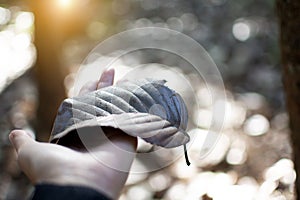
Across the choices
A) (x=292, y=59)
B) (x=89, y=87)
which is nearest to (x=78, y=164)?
(x=89, y=87)

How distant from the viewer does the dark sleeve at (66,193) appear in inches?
28.5

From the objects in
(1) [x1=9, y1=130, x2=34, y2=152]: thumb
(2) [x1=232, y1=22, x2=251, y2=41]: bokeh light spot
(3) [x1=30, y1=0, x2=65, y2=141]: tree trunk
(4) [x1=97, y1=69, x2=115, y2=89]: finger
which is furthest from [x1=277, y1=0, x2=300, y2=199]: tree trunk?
(2) [x1=232, y1=22, x2=251, y2=41]: bokeh light spot

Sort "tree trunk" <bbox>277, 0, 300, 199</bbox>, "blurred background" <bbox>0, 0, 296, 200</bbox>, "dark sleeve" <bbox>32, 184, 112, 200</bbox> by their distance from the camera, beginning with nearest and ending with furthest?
"dark sleeve" <bbox>32, 184, 112, 200</bbox>, "tree trunk" <bbox>277, 0, 300, 199</bbox>, "blurred background" <bbox>0, 0, 296, 200</bbox>

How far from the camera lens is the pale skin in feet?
2.50

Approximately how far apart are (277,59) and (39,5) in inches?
60.5

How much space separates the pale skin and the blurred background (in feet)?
2.87

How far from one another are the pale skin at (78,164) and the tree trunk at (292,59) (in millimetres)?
436

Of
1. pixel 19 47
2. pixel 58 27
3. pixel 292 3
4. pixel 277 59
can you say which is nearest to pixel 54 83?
pixel 58 27

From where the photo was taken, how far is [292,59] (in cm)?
117

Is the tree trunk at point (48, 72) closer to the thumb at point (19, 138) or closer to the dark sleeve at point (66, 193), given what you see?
the thumb at point (19, 138)

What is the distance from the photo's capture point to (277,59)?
354 centimetres

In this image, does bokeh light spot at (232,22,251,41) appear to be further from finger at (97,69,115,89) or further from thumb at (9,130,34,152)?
thumb at (9,130,34,152)

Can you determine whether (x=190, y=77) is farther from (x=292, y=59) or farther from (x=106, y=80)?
(x=106, y=80)

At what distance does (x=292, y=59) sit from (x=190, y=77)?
7.44 ft
